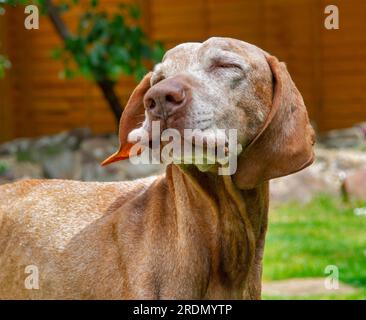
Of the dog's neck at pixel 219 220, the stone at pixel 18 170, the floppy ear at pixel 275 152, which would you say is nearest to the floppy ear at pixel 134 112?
the dog's neck at pixel 219 220

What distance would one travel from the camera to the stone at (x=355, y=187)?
10.8m

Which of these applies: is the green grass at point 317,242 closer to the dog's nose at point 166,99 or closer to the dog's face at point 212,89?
the dog's face at point 212,89

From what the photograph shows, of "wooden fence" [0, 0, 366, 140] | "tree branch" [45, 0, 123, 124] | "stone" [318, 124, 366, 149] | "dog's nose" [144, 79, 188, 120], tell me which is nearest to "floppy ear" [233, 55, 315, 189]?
"dog's nose" [144, 79, 188, 120]

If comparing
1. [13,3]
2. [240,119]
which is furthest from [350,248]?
[240,119]

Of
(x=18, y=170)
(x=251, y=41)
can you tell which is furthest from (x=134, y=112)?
(x=251, y=41)

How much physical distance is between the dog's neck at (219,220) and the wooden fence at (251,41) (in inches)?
376

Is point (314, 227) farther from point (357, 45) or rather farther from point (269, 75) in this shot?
point (269, 75)

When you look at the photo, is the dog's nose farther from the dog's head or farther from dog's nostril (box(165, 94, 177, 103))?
the dog's head

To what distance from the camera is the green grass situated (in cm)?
Result: 741

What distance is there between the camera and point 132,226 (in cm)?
396

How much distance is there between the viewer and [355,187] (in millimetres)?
10867

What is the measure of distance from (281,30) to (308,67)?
26.1 inches

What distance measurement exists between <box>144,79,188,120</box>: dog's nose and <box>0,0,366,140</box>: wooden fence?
9893mm

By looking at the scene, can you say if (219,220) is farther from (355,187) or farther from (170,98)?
(355,187)
